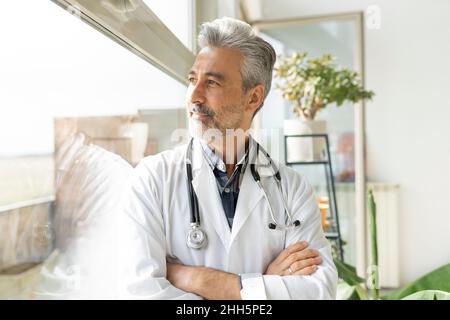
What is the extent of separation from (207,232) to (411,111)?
1.69 ft

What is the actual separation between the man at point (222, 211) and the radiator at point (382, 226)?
0.19 m

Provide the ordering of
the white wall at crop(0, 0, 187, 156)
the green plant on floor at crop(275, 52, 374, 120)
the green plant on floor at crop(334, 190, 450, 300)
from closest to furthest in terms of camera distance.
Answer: the white wall at crop(0, 0, 187, 156) → the green plant on floor at crop(334, 190, 450, 300) → the green plant on floor at crop(275, 52, 374, 120)

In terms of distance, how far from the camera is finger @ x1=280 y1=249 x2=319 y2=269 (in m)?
0.65

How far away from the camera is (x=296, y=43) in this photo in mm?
831

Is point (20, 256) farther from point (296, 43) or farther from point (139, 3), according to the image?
point (296, 43)

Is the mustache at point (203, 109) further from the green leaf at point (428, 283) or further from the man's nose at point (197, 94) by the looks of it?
the green leaf at point (428, 283)

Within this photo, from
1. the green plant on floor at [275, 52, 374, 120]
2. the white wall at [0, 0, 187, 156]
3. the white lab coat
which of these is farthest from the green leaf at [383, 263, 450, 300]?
the white wall at [0, 0, 187, 156]

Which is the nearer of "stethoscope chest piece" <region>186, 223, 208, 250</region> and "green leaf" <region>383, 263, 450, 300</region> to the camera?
"stethoscope chest piece" <region>186, 223, 208, 250</region>

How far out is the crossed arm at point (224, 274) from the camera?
0.63m

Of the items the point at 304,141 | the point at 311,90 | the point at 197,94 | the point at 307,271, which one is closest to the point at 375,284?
the point at 307,271

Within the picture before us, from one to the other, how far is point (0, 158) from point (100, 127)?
0.56 ft

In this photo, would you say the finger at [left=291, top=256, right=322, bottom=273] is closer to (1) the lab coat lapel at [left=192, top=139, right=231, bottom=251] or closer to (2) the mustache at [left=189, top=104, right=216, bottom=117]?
(1) the lab coat lapel at [left=192, top=139, right=231, bottom=251]
